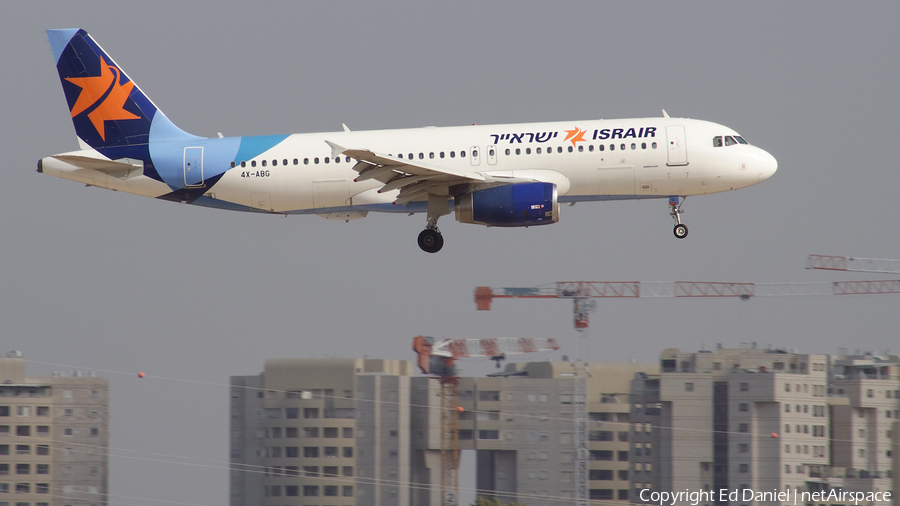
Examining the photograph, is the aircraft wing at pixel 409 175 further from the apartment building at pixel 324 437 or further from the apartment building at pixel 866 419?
the apartment building at pixel 866 419

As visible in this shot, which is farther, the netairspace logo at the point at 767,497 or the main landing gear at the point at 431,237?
the netairspace logo at the point at 767,497

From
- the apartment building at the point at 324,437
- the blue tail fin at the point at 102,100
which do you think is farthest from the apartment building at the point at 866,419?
the blue tail fin at the point at 102,100

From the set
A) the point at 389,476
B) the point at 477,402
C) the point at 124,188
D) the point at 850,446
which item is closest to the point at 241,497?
the point at 389,476

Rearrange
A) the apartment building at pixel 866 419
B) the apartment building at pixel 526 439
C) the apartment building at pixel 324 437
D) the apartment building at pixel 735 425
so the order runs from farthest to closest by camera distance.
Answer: the apartment building at pixel 526 439
the apartment building at pixel 324 437
the apartment building at pixel 866 419
the apartment building at pixel 735 425

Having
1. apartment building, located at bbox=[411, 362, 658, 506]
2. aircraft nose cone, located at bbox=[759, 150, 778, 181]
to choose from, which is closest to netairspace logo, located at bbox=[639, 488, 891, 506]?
apartment building, located at bbox=[411, 362, 658, 506]

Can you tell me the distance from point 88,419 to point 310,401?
23709 mm

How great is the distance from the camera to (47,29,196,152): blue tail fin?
45.3 metres

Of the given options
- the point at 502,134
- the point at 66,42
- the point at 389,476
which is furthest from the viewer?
the point at 389,476

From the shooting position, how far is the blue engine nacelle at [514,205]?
40.4 meters

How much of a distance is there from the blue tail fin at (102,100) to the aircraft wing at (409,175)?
32.0 ft

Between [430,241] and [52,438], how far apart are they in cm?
7361

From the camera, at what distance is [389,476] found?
4577 inches

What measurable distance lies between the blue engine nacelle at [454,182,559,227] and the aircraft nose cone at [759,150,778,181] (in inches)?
364

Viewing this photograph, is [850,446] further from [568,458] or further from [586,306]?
[586,306]
